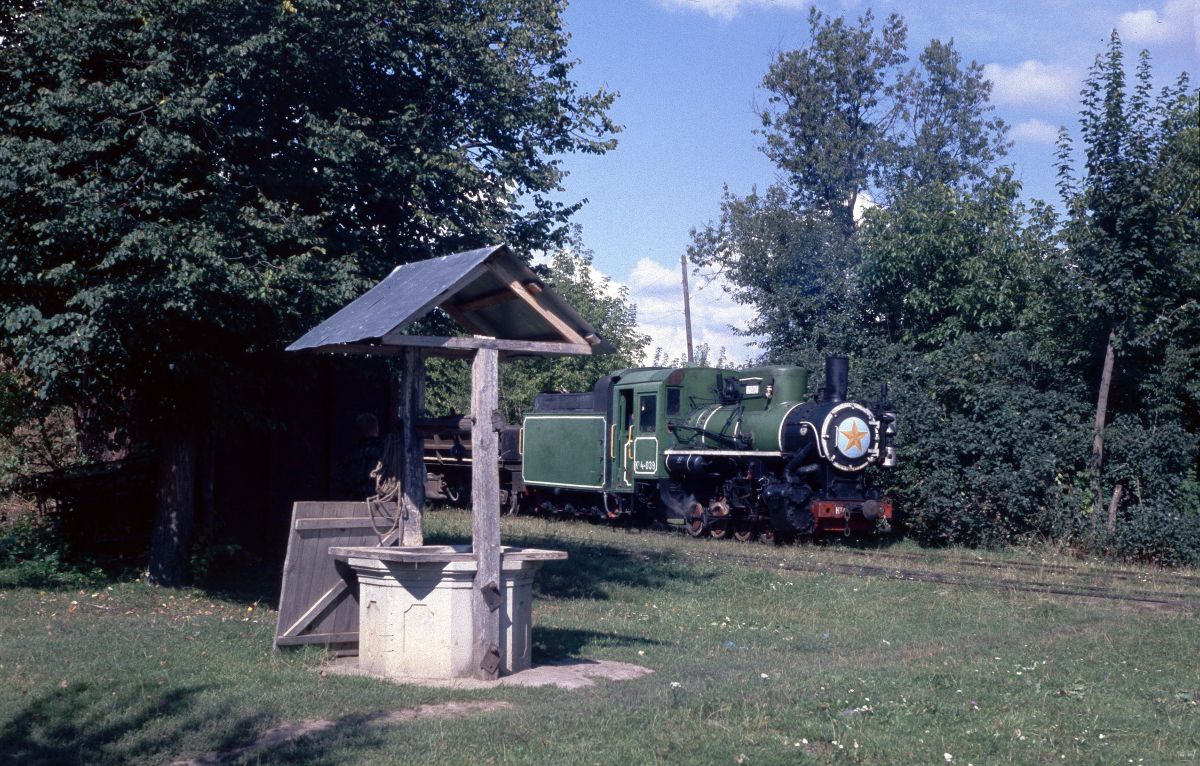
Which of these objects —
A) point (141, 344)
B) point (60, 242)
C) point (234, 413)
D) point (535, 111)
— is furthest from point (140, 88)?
point (535, 111)

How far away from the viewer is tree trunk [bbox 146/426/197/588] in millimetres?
14086

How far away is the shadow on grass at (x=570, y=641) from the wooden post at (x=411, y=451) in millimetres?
1679

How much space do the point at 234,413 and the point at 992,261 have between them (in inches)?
787

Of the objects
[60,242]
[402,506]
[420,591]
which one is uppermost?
[60,242]

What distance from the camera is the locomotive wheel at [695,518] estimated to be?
22.6 metres

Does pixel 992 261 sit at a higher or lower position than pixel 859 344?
higher

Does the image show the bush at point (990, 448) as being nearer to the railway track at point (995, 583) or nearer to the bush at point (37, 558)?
the railway track at point (995, 583)

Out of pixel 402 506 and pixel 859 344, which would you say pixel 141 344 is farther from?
pixel 859 344

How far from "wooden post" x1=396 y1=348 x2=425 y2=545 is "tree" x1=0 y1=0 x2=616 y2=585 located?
2.96 metres

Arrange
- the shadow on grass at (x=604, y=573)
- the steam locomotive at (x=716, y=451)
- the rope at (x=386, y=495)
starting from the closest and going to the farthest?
the rope at (x=386, y=495)
the shadow on grass at (x=604, y=573)
the steam locomotive at (x=716, y=451)

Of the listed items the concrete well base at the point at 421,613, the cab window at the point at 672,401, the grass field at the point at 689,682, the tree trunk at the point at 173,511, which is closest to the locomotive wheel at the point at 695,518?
the cab window at the point at 672,401

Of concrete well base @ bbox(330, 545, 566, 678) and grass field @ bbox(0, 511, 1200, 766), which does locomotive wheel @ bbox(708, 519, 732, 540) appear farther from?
concrete well base @ bbox(330, 545, 566, 678)

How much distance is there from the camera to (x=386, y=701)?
25.8 ft

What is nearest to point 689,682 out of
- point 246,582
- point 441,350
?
point 441,350
